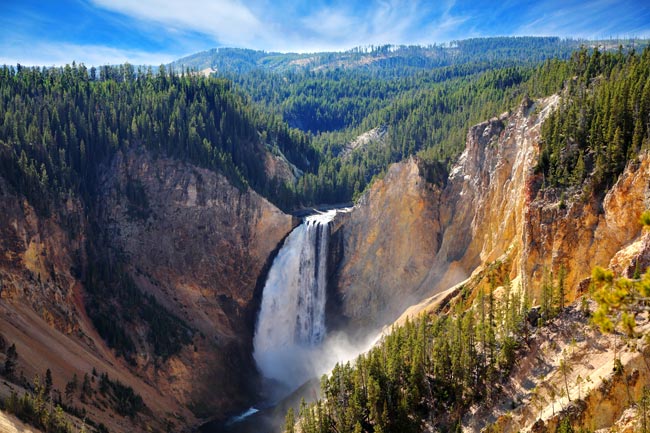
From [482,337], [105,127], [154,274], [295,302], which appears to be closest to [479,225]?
[482,337]

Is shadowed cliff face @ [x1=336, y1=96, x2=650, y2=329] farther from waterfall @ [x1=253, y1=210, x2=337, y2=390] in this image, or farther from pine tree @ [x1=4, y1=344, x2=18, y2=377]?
pine tree @ [x1=4, y1=344, x2=18, y2=377]

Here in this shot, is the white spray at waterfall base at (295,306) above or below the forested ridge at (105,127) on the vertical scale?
below

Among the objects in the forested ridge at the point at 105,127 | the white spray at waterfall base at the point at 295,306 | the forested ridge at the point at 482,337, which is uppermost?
the forested ridge at the point at 105,127

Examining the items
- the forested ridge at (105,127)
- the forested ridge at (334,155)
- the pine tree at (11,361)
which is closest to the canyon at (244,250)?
the pine tree at (11,361)

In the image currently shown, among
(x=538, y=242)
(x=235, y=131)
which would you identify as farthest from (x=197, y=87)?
(x=538, y=242)

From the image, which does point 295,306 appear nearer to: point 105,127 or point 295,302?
point 295,302

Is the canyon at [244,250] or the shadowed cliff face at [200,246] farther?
the shadowed cliff face at [200,246]

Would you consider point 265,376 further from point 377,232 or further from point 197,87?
point 197,87

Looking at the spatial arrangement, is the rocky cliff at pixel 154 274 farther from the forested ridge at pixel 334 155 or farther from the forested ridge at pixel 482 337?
the forested ridge at pixel 482 337
